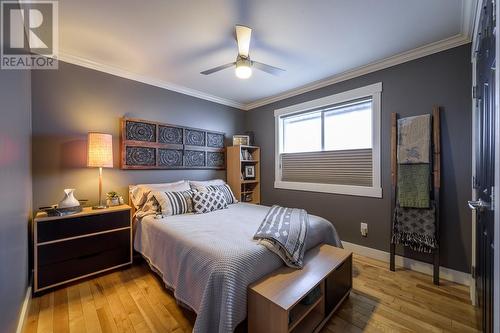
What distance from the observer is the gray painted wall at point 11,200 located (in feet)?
3.69

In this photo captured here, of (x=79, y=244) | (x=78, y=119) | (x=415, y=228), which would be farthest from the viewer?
(x=78, y=119)

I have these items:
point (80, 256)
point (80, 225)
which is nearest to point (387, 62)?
point (80, 225)

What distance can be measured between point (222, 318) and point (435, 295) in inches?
80.0

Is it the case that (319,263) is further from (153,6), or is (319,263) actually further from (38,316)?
(153,6)

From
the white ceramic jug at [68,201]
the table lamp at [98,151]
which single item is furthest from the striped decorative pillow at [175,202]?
the white ceramic jug at [68,201]

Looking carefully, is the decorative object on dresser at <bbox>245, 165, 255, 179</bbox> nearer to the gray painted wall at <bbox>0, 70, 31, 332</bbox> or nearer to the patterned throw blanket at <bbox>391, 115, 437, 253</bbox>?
the patterned throw blanket at <bbox>391, 115, 437, 253</bbox>

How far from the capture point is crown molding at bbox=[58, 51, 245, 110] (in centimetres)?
241

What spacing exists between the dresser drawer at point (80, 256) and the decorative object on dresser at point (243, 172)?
1845mm

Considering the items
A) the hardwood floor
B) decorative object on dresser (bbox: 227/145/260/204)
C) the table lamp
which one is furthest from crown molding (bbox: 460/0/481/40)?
the table lamp

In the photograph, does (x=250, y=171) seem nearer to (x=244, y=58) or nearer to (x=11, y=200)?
(x=244, y=58)

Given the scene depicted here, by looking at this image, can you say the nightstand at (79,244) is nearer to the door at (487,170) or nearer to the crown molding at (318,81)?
the crown molding at (318,81)

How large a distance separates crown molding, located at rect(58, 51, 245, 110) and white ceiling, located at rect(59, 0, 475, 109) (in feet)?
0.04

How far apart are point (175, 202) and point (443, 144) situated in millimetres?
3070

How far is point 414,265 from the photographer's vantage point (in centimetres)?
236
